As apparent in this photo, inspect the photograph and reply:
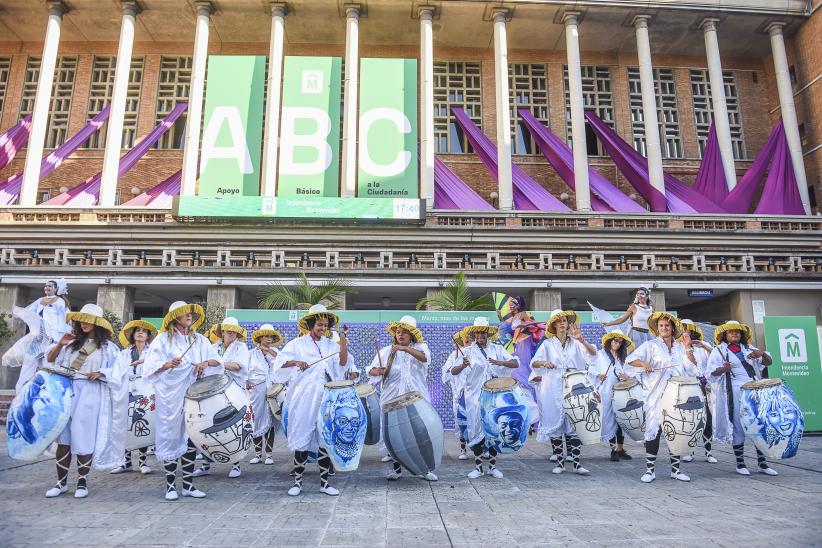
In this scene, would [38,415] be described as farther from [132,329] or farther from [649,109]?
[649,109]

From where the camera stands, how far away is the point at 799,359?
1067 centimetres

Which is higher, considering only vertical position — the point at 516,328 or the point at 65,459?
the point at 516,328

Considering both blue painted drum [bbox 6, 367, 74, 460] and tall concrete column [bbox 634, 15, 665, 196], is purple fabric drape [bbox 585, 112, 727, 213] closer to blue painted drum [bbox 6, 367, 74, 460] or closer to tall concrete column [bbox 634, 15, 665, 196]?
tall concrete column [bbox 634, 15, 665, 196]

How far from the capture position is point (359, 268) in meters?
16.1

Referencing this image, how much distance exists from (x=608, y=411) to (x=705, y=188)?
14.5 meters

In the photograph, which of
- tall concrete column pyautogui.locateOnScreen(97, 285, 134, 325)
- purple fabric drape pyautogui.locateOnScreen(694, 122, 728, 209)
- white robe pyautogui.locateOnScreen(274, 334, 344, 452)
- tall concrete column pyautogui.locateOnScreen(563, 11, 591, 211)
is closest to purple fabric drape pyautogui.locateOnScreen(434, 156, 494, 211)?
tall concrete column pyautogui.locateOnScreen(563, 11, 591, 211)

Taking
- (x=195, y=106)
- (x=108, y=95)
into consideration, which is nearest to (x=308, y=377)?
(x=195, y=106)

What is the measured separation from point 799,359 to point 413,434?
9187 millimetres

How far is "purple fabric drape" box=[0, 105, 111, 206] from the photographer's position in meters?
18.8

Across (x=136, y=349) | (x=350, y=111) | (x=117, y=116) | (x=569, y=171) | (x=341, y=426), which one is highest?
(x=350, y=111)

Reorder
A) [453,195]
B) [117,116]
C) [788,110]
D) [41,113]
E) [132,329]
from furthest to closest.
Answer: [788,110] → [41,113] → [117,116] → [453,195] → [132,329]

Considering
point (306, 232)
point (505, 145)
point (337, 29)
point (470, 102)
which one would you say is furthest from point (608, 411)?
point (337, 29)

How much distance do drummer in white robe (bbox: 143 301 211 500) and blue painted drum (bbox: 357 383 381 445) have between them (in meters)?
1.94

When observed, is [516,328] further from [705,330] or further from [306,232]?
[306,232]
